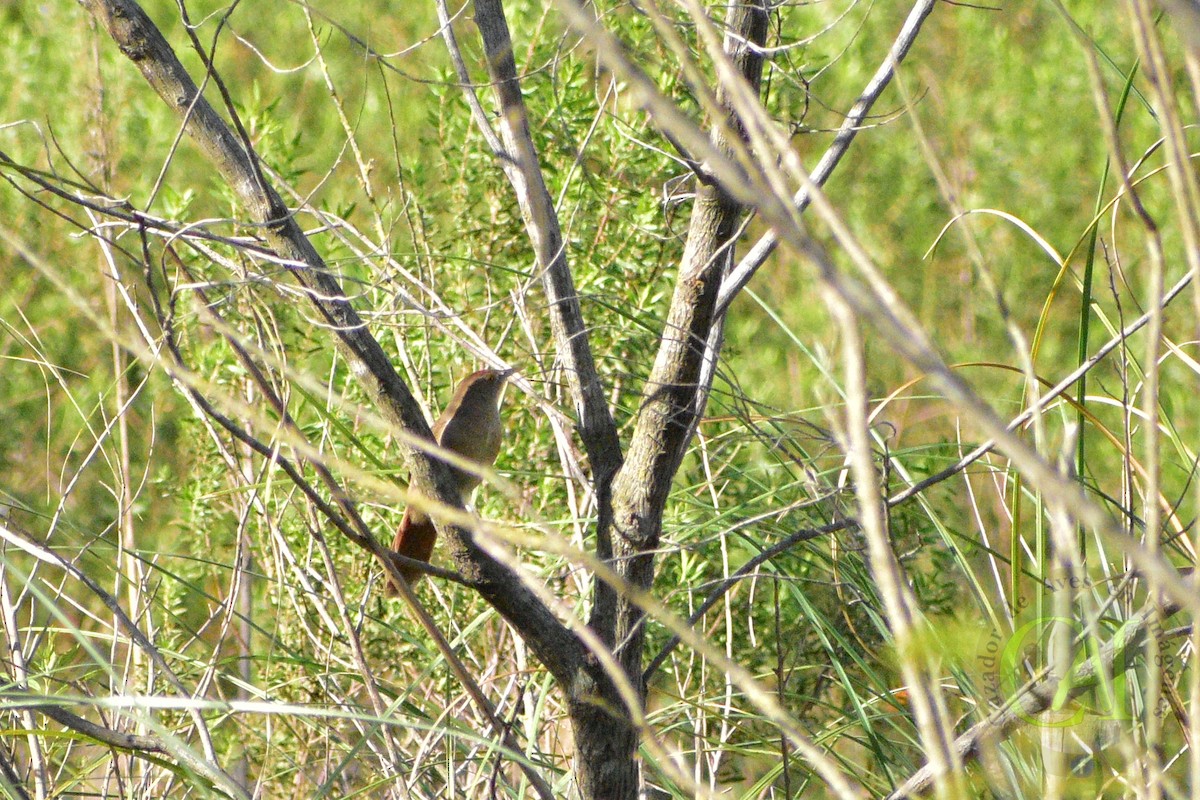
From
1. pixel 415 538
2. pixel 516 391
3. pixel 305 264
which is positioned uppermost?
pixel 516 391

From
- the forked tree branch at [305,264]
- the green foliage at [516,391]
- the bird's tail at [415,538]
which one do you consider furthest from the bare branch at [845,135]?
the bird's tail at [415,538]

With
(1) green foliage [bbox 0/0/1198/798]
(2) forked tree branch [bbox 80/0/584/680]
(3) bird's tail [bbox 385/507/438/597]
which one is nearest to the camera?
(2) forked tree branch [bbox 80/0/584/680]

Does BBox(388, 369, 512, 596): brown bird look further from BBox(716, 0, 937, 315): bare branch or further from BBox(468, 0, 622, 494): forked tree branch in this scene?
BBox(716, 0, 937, 315): bare branch

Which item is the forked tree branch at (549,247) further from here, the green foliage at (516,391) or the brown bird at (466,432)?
the brown bird at (466,432)

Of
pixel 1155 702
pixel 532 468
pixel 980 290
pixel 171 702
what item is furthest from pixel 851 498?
pixel 980 290

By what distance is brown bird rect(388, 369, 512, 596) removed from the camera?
8.13 ft

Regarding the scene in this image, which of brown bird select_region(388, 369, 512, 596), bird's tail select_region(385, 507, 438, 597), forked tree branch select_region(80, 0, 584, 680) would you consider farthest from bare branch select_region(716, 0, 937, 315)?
bird's tail select_region(385, 507, 438, 597)

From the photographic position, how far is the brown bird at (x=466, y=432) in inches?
97.6

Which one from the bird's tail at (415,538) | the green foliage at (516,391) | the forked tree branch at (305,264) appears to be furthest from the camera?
the bird's tail at (415,538)

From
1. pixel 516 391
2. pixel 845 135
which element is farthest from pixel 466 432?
pixel 845 135

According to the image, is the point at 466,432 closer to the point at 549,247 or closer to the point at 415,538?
the point at 415,538

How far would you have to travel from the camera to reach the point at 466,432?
2.50 metres

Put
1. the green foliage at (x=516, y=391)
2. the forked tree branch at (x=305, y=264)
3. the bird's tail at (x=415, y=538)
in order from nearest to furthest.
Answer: the forked tree branch at (x=305, y=264)
the green foliage at (x=516, y=391)
the bird's tail at (x=415, y=538)

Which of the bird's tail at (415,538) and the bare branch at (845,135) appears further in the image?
the bird's tail at (415,538)
